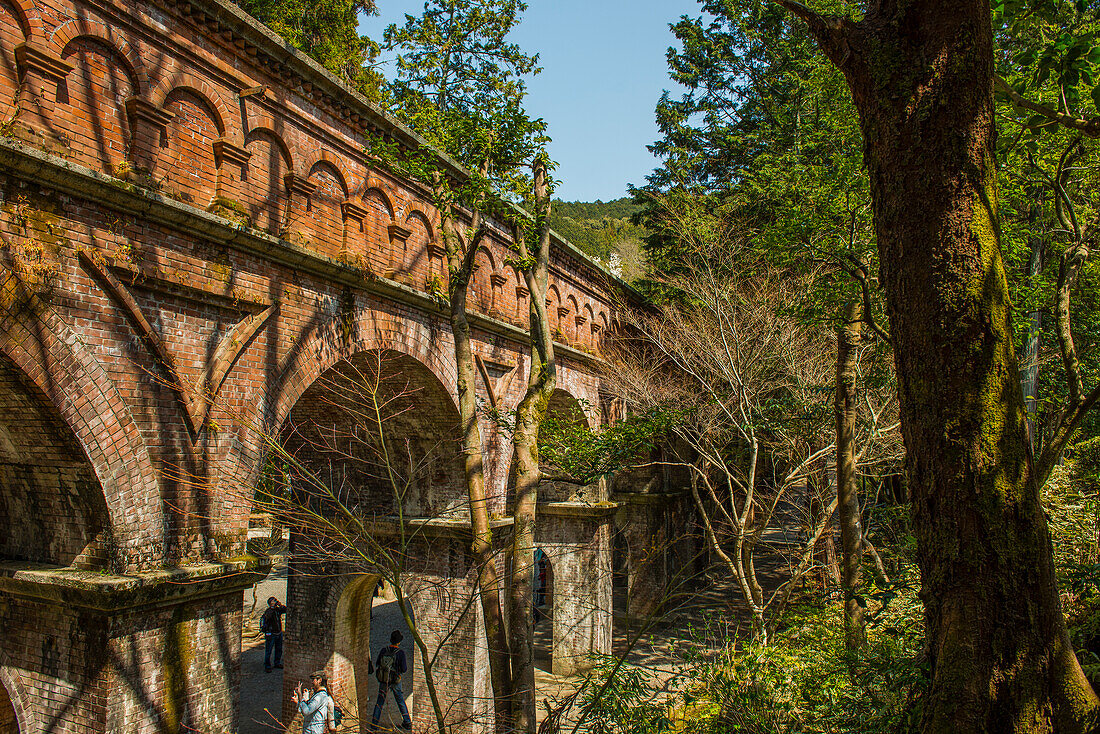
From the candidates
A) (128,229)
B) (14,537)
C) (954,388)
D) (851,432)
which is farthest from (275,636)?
(954,388)

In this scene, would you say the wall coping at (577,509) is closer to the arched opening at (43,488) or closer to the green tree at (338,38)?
the arched opening at (43,488)

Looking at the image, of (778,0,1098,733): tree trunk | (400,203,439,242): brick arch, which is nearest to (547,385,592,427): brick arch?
(400,203,439,242): brick arch

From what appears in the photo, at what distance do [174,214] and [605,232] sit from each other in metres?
39.3

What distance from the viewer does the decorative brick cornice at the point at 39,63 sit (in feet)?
13.4

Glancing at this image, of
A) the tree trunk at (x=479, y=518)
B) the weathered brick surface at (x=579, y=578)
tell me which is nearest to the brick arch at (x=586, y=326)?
the weathered brick surface at (x=579, y=578)

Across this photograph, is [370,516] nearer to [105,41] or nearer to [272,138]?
[272,138]

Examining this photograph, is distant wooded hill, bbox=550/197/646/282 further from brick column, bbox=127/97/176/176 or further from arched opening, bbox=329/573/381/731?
brick column, bbox=127/97/176/176

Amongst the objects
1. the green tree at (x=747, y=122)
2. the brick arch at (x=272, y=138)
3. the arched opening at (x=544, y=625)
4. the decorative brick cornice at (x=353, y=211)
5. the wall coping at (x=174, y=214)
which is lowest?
the arched opening at (x=544, y=625)

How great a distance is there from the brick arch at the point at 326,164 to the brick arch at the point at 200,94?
0.81m

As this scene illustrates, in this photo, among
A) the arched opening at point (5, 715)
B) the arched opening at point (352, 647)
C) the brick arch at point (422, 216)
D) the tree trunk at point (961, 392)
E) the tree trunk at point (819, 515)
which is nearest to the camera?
the tree trunk at point (961, 392)

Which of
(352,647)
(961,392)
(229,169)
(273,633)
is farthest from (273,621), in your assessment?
(961,392)

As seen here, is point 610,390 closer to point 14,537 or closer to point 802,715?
point 802,715

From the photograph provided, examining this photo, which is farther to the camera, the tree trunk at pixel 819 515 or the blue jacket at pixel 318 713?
the tree trunk at pixel 819 515

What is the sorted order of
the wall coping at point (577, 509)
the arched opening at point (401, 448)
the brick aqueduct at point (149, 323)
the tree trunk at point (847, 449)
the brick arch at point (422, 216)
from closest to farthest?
the brick aqueduct at point (149, 323)
the tree trunk at point (847, 449)
the brick arch at point (422, 216)
the arched opening at point (401, 448)
the wall coping at point (577, 509)
